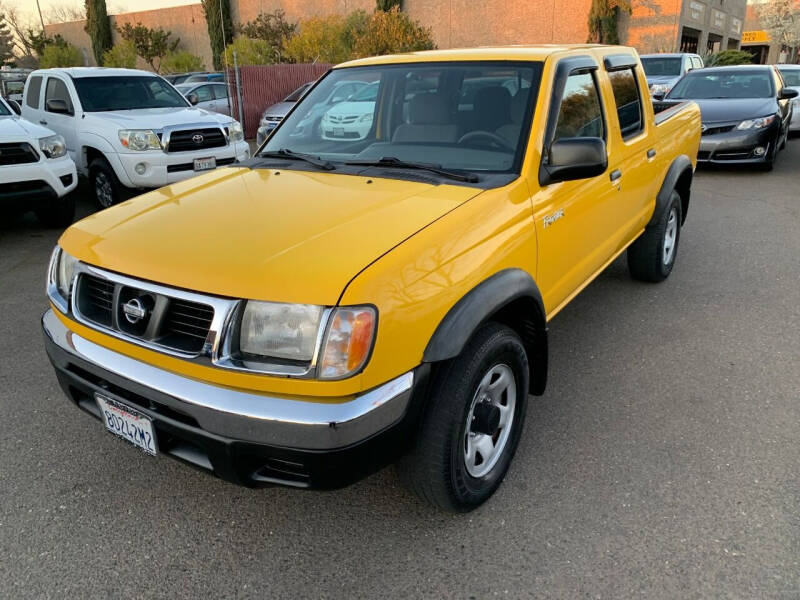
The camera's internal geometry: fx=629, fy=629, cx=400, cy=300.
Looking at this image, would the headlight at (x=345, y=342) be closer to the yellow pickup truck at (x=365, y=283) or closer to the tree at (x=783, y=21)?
the yellow pickup truck at (x=365, y=283)

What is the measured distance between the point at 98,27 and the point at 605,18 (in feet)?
122

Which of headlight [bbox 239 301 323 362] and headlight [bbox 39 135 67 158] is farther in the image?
headlight [bbox 39 135 67 158]

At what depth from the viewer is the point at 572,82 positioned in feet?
10.8

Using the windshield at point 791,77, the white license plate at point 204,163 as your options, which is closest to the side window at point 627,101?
the white license plate at point 204,163

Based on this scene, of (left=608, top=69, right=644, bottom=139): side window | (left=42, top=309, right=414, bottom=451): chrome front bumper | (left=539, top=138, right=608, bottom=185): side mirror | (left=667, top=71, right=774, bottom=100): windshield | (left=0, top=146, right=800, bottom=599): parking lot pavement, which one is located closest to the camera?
(left=42, top=309, right=414, bottom=451): chrome front bumper

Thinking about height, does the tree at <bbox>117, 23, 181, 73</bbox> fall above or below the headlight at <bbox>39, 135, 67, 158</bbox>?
above

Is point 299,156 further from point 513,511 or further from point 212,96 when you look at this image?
point 212,96

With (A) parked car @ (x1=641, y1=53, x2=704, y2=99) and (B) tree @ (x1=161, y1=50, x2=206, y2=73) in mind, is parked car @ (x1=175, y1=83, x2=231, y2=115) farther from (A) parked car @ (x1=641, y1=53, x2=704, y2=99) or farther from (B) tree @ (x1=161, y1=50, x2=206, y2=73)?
(B) tree @ (x1=161, y1=50, x2=206, y2=73)

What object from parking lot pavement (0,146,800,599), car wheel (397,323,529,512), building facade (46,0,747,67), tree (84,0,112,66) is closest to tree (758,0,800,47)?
building facade (46,0,747,67)

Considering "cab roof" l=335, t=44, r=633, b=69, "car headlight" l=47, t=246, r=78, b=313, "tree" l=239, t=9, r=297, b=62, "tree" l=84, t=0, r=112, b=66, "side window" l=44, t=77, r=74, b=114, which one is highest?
"tree" l=84, t=0, r=112, b=66

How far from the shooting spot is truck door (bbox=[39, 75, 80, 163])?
819 cm

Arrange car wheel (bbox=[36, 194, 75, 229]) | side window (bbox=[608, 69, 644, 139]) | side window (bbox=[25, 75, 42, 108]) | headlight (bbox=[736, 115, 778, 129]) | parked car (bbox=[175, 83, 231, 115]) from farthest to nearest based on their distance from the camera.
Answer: parked car (bbox=[175, 83, 231, 115])
headlight (bbox=[736, 115, 778, 129])
side window (bbox=[25, 75, 42, 108])
car wheel (bbox=[36, 194, 75, 229])
side window (bbox=[608, 69, 644, 139])

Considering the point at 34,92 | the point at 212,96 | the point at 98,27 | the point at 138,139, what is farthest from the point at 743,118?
the point at 98,27

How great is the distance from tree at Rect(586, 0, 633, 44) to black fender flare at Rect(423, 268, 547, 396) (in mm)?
30743
